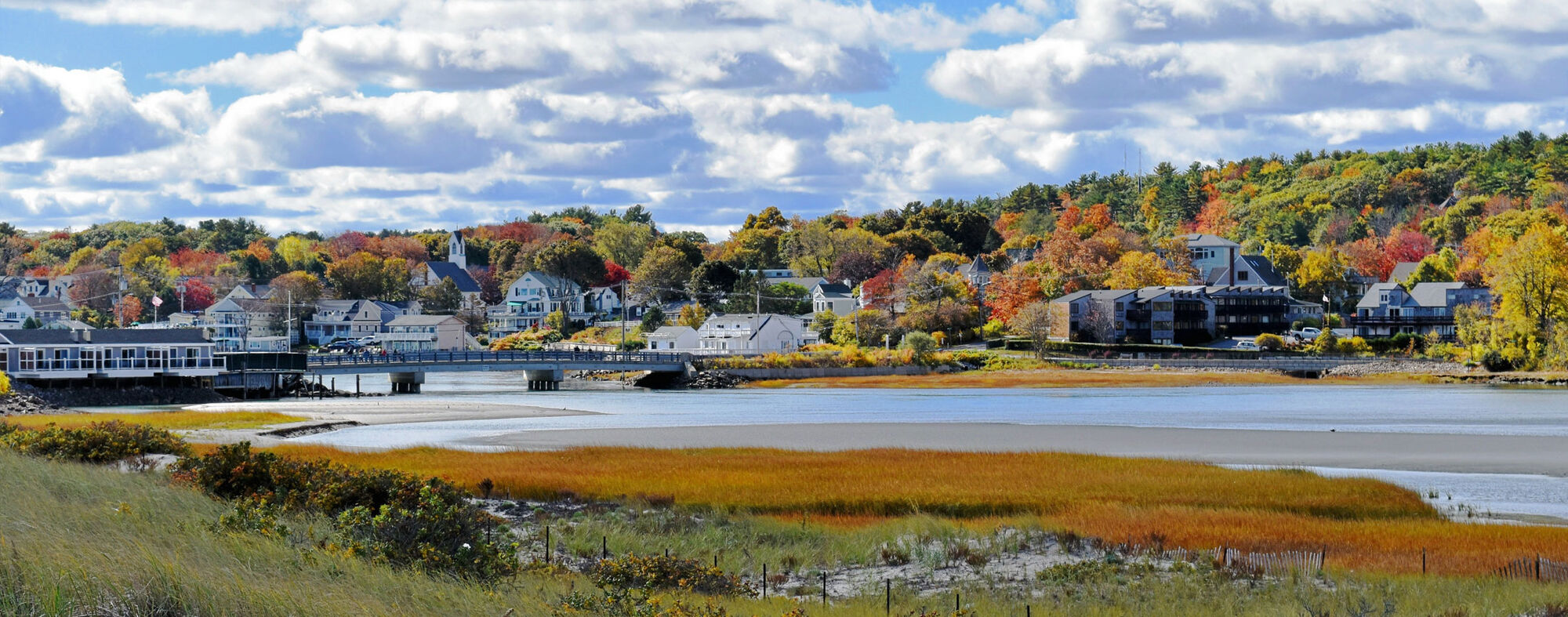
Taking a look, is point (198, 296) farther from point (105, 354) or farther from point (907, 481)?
point (907, 481)

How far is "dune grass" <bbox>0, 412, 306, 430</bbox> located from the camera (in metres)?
48.5

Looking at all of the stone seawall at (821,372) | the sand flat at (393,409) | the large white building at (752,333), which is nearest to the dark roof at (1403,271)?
the stone seawall at (821,372)

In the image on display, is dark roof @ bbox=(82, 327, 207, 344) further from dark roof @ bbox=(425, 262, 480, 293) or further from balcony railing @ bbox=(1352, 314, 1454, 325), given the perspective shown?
balcony railing @ bbox=(1352, 314, 1454, 325)

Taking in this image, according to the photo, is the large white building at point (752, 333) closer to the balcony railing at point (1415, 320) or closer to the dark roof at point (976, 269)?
the dark roof at point (976, 269)

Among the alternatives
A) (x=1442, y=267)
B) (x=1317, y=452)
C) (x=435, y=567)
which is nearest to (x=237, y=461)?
(x=435, y=567)

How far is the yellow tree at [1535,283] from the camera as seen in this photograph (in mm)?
89500

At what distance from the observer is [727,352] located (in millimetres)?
125312

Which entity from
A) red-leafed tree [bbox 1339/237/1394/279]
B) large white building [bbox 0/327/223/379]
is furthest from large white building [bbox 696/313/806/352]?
red-leafed tree [bbox 1339/237/1394/279]

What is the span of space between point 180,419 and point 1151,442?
35.9m

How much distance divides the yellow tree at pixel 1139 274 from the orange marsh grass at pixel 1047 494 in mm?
99992

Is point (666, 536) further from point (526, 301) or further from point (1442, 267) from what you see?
point (526, 301)

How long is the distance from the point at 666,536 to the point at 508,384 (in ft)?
282

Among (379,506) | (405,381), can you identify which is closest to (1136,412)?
(379,506)

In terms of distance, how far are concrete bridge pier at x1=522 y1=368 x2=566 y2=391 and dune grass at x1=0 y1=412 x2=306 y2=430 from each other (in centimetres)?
3908
